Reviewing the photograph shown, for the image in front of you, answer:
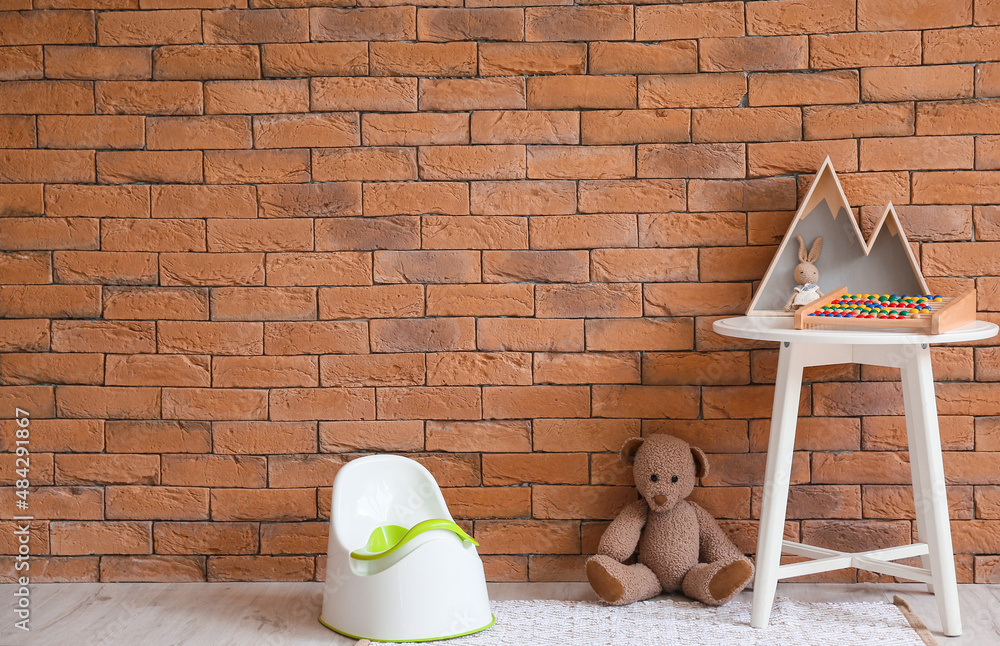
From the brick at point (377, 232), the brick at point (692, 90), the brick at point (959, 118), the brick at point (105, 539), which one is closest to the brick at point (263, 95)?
the brick at point (377, 232)

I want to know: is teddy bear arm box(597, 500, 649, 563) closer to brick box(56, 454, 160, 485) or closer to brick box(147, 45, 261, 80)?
brick box(56, 454, 160, 485)

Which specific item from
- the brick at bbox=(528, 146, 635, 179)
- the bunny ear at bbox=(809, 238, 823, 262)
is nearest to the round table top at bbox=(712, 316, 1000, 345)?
the bunny ear at bbox=(809, 238, 823, 262)

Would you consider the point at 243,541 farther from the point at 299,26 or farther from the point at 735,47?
the point at 735,47

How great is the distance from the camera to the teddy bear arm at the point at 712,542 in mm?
2037

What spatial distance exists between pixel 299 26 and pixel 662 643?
1.86 m

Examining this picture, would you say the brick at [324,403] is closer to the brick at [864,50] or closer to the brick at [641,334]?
the brick at [641,334]

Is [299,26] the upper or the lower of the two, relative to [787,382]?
upper

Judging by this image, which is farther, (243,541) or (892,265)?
(243,541)

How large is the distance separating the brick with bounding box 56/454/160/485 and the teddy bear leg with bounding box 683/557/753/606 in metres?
1.51

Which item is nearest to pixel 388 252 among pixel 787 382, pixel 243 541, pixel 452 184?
pixel 452 184

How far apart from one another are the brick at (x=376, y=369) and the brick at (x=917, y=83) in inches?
56.5

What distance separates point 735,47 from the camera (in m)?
2.10

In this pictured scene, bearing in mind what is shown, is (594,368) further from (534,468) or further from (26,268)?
(26,268)

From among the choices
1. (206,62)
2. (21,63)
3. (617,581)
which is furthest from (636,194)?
(21,63)
